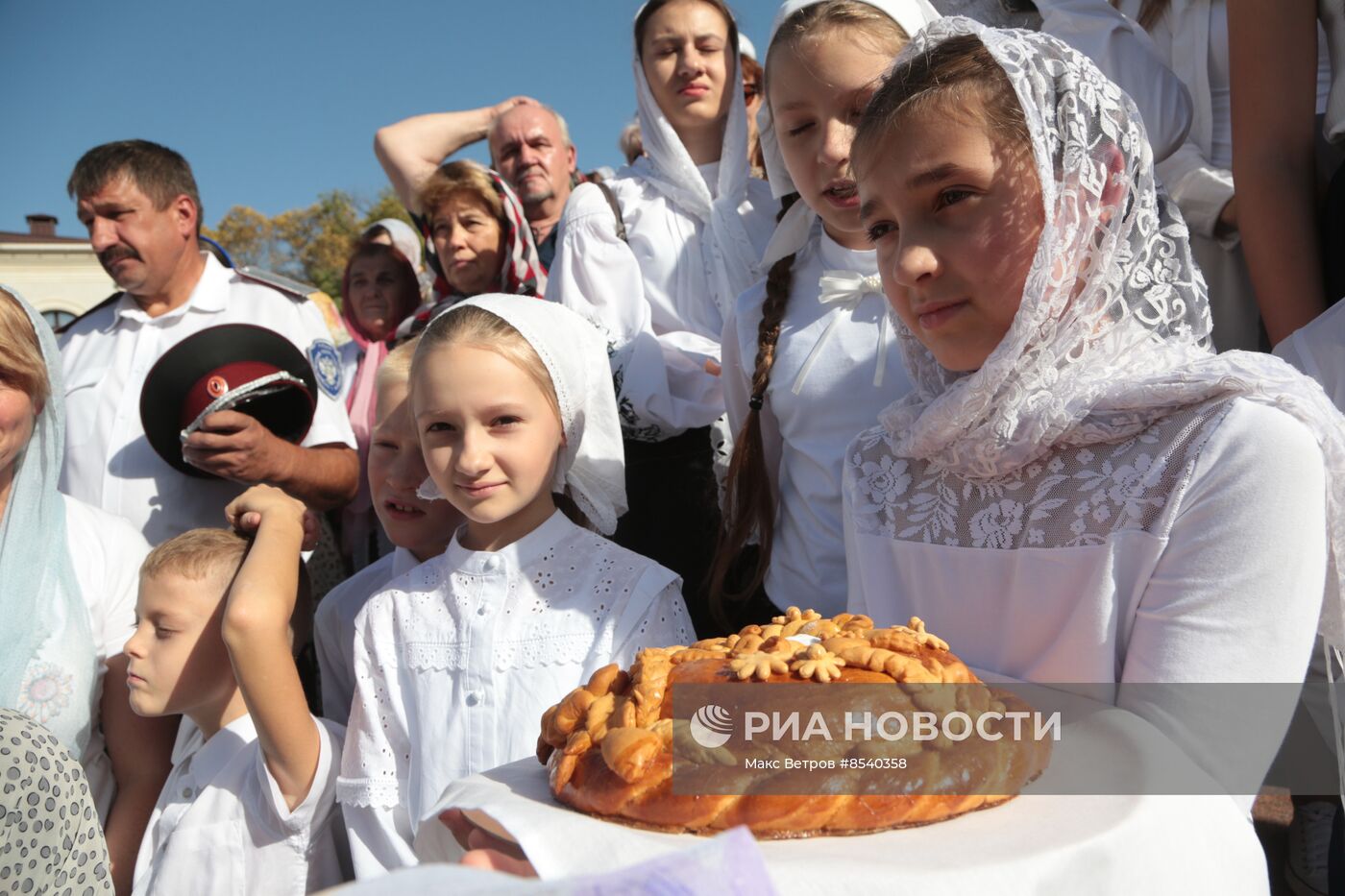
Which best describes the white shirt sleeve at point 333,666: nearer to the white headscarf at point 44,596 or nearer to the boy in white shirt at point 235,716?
the boy in white shirt at point 235,716

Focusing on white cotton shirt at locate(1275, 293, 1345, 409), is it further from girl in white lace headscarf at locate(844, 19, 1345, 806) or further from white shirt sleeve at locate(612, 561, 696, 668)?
white shirt sleeve at locate(612, 561, 696, 668)

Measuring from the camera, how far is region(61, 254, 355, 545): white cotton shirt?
12.6ft

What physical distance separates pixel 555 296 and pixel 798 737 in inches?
99.7

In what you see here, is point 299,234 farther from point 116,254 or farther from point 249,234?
point 116,254

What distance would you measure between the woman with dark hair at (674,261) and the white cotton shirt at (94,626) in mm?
1609

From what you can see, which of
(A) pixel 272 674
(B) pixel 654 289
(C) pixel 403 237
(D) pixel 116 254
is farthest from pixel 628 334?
(C) pixel 403 237

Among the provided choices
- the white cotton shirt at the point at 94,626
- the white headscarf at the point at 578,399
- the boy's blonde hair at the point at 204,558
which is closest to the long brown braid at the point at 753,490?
the white headscarf at the point at 578,399

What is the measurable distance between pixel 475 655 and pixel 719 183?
2.04m

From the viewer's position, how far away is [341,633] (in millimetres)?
2984

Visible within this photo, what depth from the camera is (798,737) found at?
1.23 metres

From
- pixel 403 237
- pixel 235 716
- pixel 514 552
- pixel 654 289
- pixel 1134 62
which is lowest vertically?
pixel 235 716

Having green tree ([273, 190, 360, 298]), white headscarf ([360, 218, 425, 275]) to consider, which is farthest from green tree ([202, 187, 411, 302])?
white headscarf ([360, 218, 425, 275])

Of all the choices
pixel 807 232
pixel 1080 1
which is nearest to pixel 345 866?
pixel 807 232

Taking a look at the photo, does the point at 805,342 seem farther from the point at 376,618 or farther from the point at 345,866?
the point at 345,866
